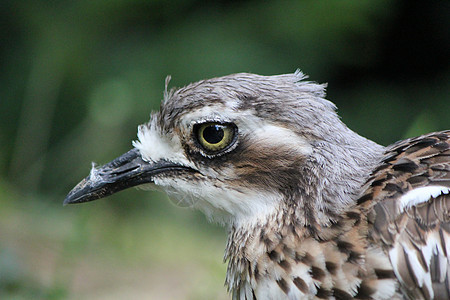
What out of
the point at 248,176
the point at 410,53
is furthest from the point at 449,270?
the point at 410,53

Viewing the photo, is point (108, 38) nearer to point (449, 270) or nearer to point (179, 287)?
point (179, 287)

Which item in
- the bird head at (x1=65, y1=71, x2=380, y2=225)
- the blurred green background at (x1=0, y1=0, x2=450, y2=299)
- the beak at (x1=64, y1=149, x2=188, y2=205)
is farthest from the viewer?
the blurred green background at (x1=0, y1=0, x2=450, y2=299)

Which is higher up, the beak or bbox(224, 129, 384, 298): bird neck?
the beak

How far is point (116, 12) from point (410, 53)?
3.07 meters

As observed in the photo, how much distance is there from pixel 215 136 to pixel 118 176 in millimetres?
481

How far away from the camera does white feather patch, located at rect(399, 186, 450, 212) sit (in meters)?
2.42

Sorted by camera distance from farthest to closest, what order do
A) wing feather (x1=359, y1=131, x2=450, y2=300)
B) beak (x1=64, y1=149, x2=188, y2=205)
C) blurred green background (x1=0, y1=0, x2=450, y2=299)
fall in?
blurred green background (x1=0, y1=0, x2=450, y2=299) → beak (x1=64, y1=149, x2=188, y2=205) → wing feather (x1=359, y1=131, x2=450, y2=300)

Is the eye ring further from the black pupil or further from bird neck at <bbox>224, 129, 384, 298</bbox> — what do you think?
bird neck at <bbox>224, 129, 384, 298</bbox>

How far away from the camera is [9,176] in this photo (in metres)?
6.00

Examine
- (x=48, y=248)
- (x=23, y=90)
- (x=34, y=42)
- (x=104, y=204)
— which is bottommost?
(x=48, y=248)

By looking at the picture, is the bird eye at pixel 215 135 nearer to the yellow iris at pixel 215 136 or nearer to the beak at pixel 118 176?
the yellow iris at pixel 215 136

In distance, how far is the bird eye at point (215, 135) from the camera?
2.63 meters

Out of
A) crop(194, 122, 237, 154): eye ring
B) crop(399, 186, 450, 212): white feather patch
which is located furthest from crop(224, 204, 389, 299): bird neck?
crop(194, 122, 237, 154): eye ring

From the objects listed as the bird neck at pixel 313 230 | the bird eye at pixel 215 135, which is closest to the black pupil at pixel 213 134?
the bird eye at pixel 215 135
